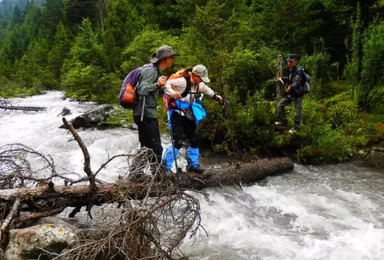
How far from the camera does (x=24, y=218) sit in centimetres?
446

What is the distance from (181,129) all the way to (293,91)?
13.0ft

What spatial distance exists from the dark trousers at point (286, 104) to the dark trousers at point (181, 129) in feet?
12.4

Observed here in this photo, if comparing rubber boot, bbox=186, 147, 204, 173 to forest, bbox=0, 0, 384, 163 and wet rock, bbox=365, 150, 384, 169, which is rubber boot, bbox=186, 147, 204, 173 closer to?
forest, bbox=0, 0, 384, 163

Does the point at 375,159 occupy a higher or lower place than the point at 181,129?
lower

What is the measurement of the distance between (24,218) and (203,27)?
693 centimetres

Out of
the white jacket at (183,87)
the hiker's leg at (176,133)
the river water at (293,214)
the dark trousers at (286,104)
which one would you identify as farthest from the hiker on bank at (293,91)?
the hiker's leg at (176,133)

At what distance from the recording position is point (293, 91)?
9312mm

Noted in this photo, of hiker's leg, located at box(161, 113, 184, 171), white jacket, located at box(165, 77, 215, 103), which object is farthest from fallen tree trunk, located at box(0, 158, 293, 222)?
white jacket, located at box(165, 77, 215, 103)

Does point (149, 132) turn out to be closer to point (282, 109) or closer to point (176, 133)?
point (176, 133)

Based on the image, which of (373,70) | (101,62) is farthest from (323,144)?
(101,62)

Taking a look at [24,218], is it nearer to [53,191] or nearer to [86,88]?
[53,191]

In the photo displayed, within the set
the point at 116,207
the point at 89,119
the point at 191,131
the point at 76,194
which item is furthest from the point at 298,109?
the point at 89,119

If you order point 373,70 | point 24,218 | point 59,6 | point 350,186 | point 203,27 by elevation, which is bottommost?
point 350,186

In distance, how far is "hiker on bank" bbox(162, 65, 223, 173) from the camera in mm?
6516
